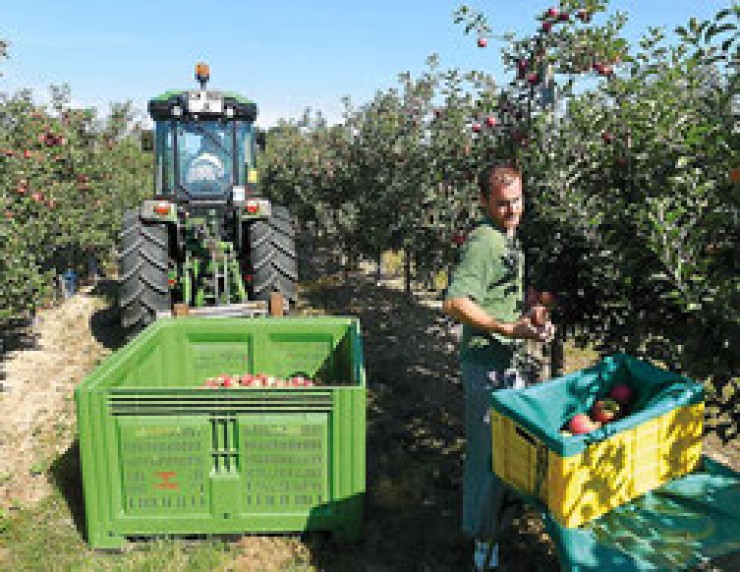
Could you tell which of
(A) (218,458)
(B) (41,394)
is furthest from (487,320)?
(B) (41,394)

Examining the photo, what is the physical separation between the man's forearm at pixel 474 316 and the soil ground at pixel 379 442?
123 centimetres

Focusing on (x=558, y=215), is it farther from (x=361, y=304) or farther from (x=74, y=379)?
(x=361, y=304)

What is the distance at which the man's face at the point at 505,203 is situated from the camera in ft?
8.62

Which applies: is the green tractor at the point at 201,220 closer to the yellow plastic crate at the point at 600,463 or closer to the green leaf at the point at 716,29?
the yellow plastic crate at the point at 600,463

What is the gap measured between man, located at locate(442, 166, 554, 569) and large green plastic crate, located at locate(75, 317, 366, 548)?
633 millimetres

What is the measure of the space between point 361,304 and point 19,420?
5.21 meters

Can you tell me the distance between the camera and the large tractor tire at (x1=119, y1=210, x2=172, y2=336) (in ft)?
20.7

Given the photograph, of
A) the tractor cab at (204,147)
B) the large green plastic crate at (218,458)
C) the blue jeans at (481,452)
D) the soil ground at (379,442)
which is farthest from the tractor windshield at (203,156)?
the blue jeans at (481,452)

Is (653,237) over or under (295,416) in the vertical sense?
over

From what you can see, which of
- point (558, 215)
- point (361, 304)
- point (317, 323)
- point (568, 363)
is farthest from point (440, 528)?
point (361, 304)

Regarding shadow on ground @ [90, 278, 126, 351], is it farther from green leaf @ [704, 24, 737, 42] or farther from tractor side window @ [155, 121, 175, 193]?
A: green leaf @ [704, 24, 737, 42]

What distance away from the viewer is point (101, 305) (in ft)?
29.9

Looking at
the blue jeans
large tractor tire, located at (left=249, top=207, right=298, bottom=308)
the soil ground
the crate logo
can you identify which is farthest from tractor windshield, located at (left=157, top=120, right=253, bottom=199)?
the blue jeans

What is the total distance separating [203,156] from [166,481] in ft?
14.8
